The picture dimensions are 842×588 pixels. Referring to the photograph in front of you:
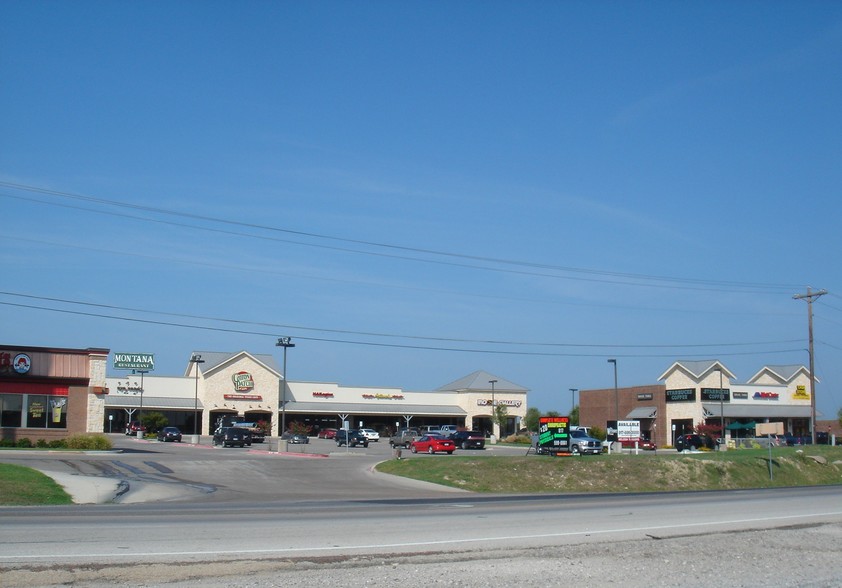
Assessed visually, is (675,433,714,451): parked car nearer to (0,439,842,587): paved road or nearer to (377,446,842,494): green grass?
(377,446,842,494): green grass

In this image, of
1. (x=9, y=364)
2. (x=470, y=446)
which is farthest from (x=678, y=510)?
(x=470, y=446)

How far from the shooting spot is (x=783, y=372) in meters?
99.4

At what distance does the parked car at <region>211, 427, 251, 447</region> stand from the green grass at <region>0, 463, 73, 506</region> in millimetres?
35998

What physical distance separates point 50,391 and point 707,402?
64135 millimetres

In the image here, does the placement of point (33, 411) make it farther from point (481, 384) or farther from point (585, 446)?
point (481, 384)

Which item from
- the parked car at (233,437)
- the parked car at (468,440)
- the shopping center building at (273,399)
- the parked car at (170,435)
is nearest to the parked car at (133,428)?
the shopping center building at (273,399)

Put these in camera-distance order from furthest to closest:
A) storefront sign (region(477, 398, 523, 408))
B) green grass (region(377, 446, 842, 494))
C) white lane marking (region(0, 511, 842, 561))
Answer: storefront sign (region(477, 398, 523, 408)), green grass (region(377, 446, 842, 494)), white lane marking (region(0, 511, 842, 561))

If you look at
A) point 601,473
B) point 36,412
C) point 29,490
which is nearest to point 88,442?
point 36,412

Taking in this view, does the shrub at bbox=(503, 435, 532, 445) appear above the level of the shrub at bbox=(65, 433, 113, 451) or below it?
below

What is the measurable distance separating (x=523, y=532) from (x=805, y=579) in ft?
19.2

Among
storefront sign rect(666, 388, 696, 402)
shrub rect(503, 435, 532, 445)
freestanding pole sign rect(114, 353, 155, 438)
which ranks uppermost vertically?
freestanding pole sign rect(114, 353, 155, 438)

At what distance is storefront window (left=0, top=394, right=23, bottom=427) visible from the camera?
4981 cm

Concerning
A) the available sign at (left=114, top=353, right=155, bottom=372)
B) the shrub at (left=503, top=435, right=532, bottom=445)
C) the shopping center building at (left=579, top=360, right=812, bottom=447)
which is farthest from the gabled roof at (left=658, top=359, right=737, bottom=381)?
the available sign at (left=114, top=353, right=155, bottom=372)

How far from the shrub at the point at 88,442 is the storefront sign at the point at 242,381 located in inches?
1802
